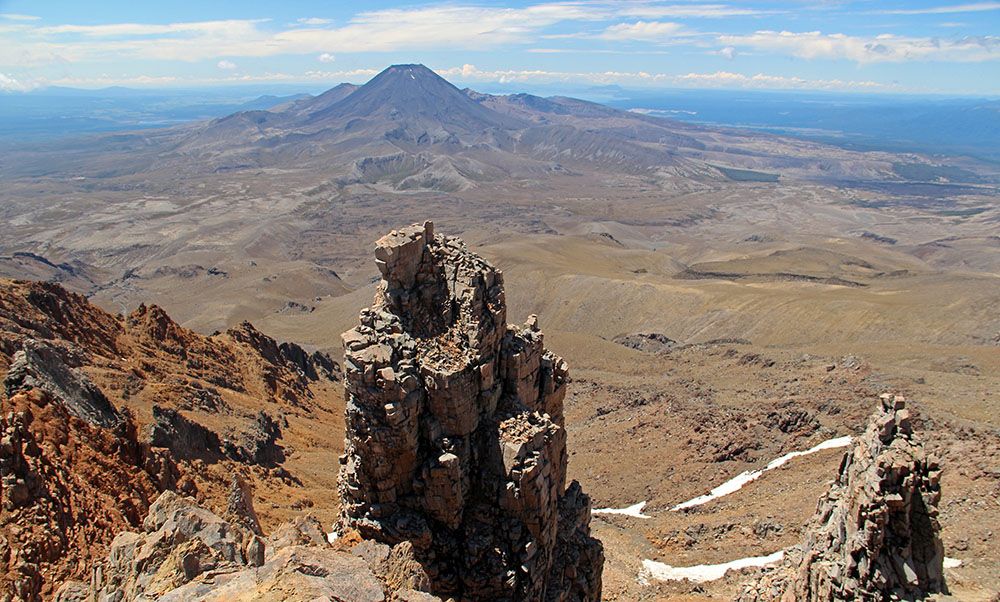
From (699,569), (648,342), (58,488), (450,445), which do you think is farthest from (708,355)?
(58,488)

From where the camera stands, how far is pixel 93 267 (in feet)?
520

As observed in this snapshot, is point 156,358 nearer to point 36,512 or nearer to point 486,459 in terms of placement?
point 36,512

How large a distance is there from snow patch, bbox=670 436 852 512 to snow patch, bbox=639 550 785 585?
7.18m

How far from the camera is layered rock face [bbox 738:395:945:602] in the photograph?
15758 millimetres

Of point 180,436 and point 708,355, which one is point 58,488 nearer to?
point 180,436

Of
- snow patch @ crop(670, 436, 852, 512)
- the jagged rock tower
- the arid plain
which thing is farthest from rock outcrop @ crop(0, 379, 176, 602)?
snow patch @ crop(670, 436, 852, 512)

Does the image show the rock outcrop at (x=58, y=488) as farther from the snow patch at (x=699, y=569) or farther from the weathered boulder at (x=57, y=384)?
the snow patch at (x=699, y=569)

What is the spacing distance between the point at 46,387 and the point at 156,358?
24401 millimetres

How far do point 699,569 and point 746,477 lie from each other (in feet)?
34.2

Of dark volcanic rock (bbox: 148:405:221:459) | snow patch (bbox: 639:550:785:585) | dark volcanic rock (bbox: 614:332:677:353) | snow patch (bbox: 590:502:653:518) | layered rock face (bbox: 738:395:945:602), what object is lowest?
dark volcanic rock (bbox: 614:332:677:353)

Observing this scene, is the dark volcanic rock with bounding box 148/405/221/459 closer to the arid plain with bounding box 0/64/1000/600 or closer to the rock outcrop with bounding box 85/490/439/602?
the arid plain with bounding box 0/64/1000/600

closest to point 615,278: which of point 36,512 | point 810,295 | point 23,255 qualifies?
point 810,295

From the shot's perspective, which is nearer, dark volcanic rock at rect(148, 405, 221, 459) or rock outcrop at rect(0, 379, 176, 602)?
rock outcrop at rect(0, 379, 176, 602)

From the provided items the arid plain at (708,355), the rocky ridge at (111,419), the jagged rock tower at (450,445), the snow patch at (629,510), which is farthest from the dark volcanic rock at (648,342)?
the jagged rock tower at (450,445)
